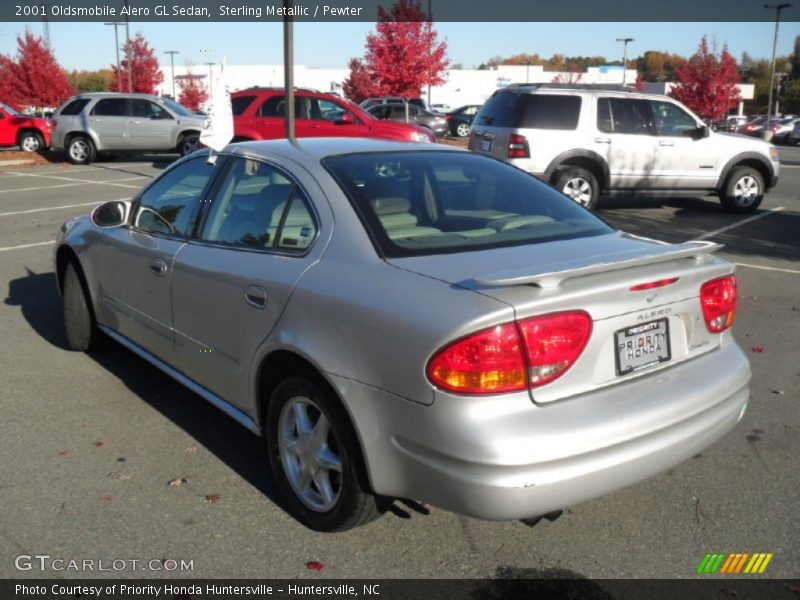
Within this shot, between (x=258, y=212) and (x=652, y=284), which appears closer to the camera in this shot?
(x=652, y=284)

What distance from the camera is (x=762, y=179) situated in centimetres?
1374

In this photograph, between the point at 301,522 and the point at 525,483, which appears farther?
the point at 301,522

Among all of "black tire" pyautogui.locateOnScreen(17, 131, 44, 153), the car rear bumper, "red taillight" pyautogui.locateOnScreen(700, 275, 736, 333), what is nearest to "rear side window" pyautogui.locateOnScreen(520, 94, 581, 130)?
"red taillight" pyautogui.locateOnScreen(700, 275, 736, 333)

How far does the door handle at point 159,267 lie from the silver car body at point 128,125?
18083 millimetres

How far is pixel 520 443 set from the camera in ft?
9.18

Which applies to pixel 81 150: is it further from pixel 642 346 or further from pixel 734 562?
pixel 734 562

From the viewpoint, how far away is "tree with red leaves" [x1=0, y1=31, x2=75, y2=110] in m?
41.8

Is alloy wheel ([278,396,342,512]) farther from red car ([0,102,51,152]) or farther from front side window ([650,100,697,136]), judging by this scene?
red car ([0,102,51,152])

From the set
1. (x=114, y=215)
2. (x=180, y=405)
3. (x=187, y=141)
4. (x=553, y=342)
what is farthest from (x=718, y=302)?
(x=187, y=141)

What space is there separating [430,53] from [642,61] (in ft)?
390

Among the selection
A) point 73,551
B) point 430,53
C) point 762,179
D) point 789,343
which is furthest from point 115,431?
point 430,53

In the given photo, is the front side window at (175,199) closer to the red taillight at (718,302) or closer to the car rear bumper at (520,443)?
the car rear bumper at (520,443)

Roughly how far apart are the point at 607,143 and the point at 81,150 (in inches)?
576

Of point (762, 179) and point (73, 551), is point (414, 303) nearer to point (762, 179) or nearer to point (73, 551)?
point (73, 551)
